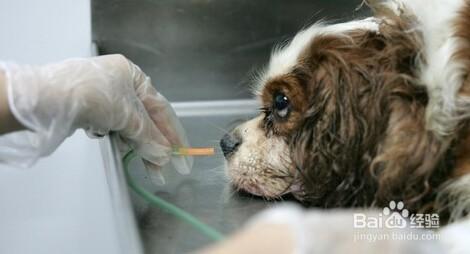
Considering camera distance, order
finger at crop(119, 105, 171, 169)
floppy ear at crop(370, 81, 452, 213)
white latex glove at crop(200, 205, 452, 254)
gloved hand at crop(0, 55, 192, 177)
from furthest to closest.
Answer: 1. finger at crop(119, 105, 171, 169)
2. gloved hand at crop(0, 55, 192, 177)
3. floppy ear at crop(370, 81, 452, 213)
4. white latex glove at crop(200, 205, 452, 254)

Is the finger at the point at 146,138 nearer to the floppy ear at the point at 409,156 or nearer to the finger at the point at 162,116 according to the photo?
the finger at the point at 162,116

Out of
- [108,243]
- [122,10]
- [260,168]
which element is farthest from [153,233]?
[122,10]

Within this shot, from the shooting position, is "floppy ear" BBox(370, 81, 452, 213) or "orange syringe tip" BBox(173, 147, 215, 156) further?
"orange syringe tip" BBox(173, 147, 215, 156)

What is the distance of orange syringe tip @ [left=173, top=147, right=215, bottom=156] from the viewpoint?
1.23 metres

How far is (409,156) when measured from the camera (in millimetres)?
923

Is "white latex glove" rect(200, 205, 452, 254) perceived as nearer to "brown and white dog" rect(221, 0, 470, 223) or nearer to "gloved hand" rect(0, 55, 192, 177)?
"brown and white dog" rect(221, 0, 470, 223)

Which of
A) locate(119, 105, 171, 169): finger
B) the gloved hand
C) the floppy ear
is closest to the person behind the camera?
the floppy ear

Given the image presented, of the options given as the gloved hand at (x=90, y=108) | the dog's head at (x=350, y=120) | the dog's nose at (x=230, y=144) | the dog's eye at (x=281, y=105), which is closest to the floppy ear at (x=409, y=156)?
the dog's head at (x=350, y=120)

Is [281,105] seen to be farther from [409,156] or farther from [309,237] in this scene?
[309,237]

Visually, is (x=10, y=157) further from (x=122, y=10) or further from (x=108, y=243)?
(x=122, y=10)

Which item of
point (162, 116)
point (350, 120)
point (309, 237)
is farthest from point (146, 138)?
point (309, 237)

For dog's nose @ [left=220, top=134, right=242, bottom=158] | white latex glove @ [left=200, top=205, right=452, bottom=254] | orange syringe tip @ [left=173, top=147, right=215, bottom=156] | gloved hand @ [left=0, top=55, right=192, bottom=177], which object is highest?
white latex glove @ [left=200, top=205, right=452, bottom=254]

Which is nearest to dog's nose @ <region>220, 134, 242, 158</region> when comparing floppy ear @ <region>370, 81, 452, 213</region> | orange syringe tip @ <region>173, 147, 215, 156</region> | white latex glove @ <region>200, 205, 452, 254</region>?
orange syringe tip @ <region>173, 147, 215, 156</region>

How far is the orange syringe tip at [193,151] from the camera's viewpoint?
1227 millimetres
